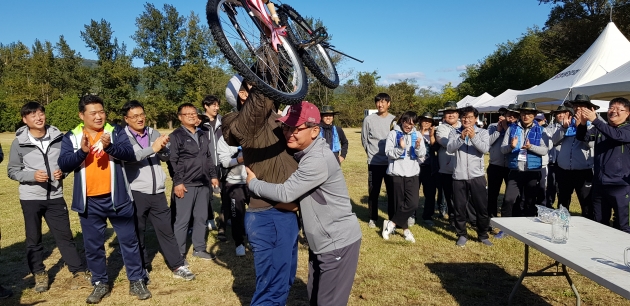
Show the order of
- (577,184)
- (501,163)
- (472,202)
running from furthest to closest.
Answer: (501,163)
(577,184)
(472,202)

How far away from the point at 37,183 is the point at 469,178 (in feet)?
Result: 18.4

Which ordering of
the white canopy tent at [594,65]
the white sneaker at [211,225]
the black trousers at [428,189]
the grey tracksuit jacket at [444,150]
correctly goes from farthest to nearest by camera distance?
1. the white canopy tent at [594,65]
2. the black trousers at [428,189]
3. the white sneaker at [211,225]
4. the grey tracksuit jacket at [444,150]

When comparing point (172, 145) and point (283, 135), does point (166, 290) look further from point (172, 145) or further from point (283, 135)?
point (283, 135)

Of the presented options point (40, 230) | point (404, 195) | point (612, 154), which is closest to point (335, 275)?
point (404, 195)

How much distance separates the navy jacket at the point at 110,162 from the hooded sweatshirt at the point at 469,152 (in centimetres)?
440

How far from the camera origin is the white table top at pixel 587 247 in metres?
2.70

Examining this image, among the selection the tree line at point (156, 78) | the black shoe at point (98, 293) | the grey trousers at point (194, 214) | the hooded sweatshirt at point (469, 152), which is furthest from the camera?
the tree line at point (156, 78)

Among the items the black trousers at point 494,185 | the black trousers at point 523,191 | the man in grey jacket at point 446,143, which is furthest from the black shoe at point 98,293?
the black trousers at point 494,185

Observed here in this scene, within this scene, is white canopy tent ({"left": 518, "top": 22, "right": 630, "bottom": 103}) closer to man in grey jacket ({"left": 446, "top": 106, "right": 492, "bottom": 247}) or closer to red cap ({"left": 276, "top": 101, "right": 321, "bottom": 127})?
man in grey jacket ({"left": 446, "top": 106, "right": 492, "bottom": 247})

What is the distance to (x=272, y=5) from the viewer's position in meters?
3.52

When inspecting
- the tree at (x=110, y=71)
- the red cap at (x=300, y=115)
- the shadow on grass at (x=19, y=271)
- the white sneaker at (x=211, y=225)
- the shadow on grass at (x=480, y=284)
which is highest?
the tree at (x=110, y=71)

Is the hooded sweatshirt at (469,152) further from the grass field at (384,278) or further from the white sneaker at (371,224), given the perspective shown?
the white sneaker at (371,224)

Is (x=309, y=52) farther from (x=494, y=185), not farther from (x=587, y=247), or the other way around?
(x=494, y=185)

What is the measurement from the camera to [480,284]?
4.76m
